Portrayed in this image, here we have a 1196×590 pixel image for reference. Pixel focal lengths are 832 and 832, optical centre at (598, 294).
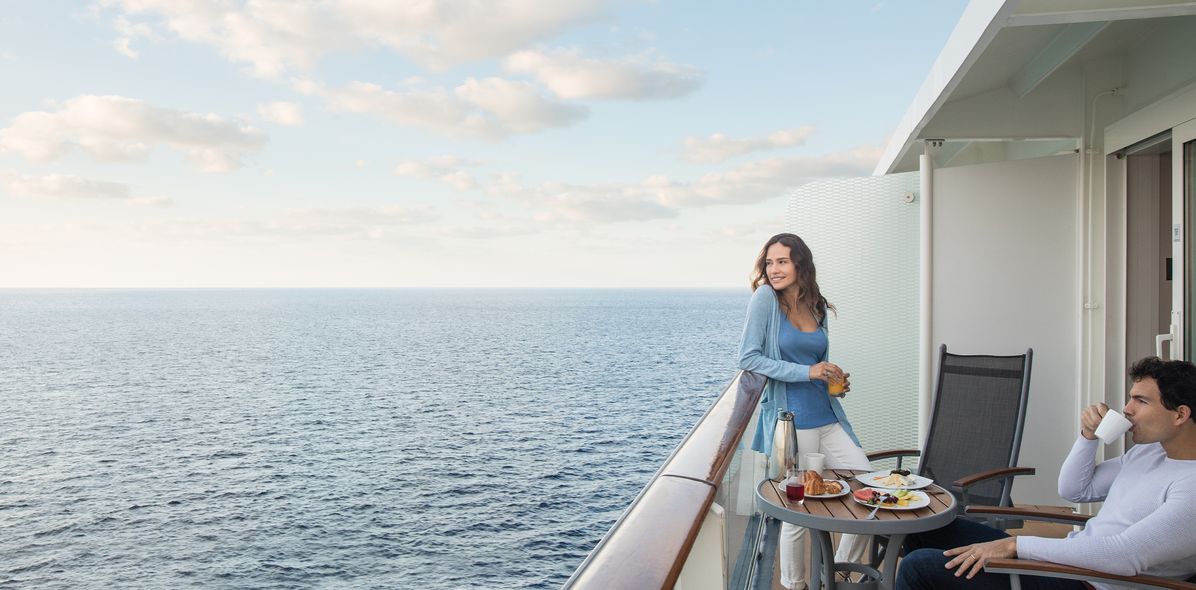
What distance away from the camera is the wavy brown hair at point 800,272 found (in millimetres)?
3197

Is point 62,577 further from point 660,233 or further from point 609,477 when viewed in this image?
point 660,233

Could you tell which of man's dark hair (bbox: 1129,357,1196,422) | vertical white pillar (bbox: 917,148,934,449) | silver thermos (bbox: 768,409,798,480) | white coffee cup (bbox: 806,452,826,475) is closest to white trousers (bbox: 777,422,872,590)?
white coffee cup (bbox: 806,452,826,475)

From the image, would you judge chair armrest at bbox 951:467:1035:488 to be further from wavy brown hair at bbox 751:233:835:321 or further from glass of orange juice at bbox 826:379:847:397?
wavy brown hair at bbox 751:233:835:321

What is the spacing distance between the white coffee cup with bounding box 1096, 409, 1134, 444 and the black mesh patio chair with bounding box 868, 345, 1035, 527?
4.27 feet

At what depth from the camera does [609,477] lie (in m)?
25.4

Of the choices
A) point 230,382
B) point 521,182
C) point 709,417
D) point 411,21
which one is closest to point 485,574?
point 709,417

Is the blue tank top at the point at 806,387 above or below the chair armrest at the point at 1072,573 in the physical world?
above

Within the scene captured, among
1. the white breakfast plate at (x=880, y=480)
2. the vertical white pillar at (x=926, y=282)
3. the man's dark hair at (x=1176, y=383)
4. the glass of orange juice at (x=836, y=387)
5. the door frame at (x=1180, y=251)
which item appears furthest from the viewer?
the vertical white pillar at (x=926, y=282)

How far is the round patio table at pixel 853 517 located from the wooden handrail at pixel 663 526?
2.18 ft

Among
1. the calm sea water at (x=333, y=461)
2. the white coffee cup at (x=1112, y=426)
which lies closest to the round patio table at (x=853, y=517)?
the white coffee cup at (x=1112, y=426)

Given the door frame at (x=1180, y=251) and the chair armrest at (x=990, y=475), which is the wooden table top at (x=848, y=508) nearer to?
the chair armrest at (x=990, y=475)

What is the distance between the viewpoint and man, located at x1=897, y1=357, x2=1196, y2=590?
194 cm

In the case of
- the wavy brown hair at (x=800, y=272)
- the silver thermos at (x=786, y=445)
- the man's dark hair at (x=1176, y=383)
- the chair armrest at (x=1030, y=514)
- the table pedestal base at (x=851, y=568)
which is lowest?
the table pedestal base at (x=851, y=568)

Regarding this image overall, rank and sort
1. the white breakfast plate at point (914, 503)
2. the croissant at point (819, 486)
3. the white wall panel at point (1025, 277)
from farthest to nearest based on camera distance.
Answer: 1. the white wall panel at point (1025, 277)
2. the croissant at point (819, 486)
3. the white breakfast plate at point (914, 503)
